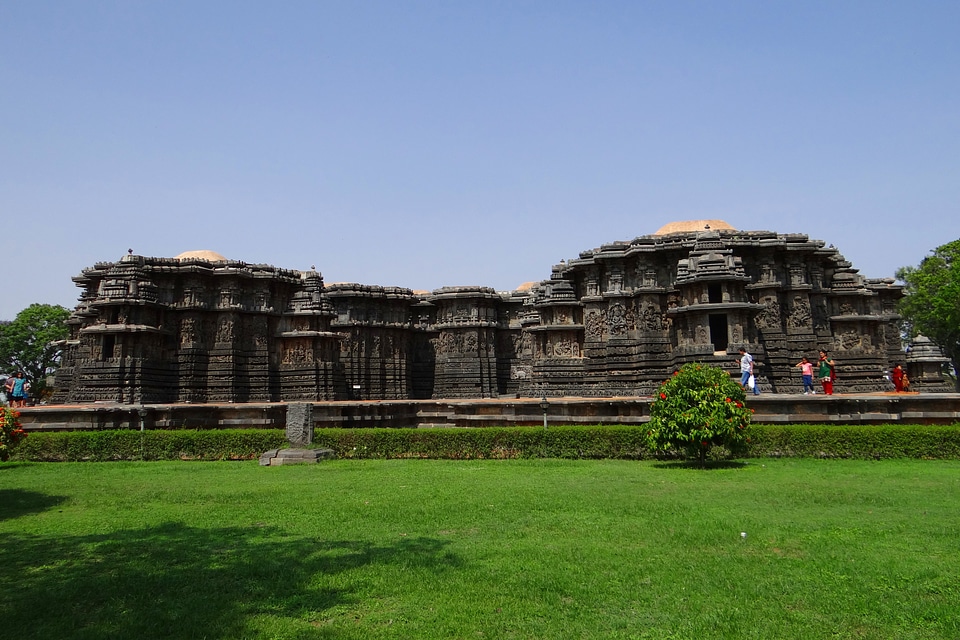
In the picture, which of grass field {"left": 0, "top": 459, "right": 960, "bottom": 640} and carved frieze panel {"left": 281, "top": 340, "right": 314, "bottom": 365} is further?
carved frieze panel {"left": 281, "top": 340, "right": 314, "bottom": 365}

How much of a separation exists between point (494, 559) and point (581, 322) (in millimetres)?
23554

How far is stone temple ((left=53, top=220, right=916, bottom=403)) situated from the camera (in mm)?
24219

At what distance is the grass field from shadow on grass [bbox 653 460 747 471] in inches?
58.8

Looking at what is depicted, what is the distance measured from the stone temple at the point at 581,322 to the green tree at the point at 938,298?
513 inches

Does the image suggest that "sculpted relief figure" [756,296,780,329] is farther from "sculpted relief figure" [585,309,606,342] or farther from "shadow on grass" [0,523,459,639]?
"shadow on grass" [0,523,459,639]

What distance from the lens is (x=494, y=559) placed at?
6.32 metres

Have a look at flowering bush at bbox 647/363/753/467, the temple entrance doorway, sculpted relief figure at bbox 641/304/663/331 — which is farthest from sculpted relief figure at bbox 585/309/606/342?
flowering bush at bbox 647/363/753/467

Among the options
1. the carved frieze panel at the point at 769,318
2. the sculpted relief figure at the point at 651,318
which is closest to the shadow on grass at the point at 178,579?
the sculpted relief figure at the point at 651,318

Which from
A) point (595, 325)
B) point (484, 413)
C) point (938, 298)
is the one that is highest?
point (938, 298)

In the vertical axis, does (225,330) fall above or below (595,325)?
above

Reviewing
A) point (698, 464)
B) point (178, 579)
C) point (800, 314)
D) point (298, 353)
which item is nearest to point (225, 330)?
point (298, 353)

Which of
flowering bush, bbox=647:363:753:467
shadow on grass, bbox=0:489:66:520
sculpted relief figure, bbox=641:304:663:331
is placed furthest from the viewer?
sculpted relief figure, bbox=641:304:663:331

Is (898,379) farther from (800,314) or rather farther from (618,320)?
(618,320)

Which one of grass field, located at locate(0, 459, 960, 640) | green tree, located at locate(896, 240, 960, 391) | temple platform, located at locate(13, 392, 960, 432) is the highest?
green tree, located at locate(896, 240, 960, 391)
